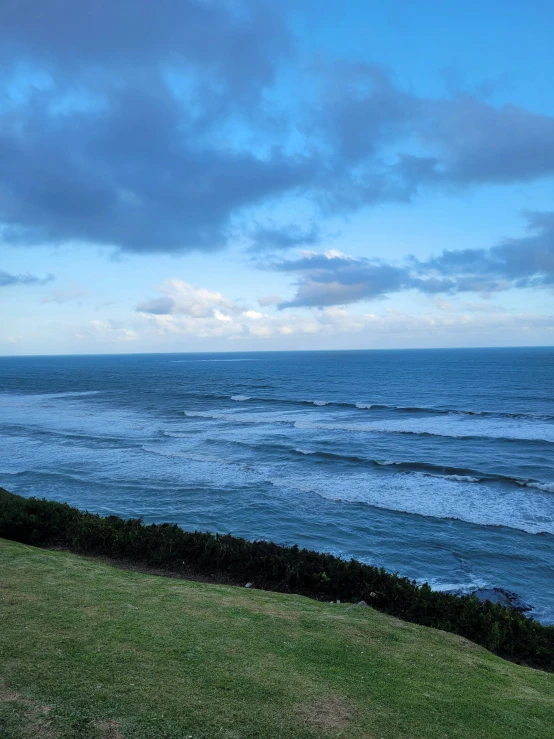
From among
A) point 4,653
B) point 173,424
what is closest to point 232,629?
point 4,653

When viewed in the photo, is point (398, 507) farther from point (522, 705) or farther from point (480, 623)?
point (522, 705)

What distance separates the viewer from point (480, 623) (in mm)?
11758

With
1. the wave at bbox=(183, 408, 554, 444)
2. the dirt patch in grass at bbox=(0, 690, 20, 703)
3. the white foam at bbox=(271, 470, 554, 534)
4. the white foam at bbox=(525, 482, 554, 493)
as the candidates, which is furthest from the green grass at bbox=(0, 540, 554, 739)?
the wave at bbox=(183, 408, 554, 444)

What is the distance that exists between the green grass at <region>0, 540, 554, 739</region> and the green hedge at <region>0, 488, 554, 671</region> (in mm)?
1514

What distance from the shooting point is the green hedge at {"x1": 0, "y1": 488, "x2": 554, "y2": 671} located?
1162 cm

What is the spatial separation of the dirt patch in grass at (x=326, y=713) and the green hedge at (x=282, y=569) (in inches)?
210

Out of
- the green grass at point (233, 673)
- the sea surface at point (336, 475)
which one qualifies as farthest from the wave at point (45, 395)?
the green grass at point (233, 673)

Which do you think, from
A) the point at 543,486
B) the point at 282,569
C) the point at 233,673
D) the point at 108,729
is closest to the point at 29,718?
the point at 108,729

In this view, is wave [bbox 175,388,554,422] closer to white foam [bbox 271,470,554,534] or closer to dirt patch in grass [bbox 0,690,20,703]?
white foam [bbox 271,470,554,534]

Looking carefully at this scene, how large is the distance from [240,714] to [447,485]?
28.0 m

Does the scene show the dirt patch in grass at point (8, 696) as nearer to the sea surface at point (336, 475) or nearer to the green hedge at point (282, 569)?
the green hedge at point (282, 569)

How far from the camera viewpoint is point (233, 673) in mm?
7707

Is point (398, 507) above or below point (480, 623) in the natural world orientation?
below

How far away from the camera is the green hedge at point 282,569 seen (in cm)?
1162
